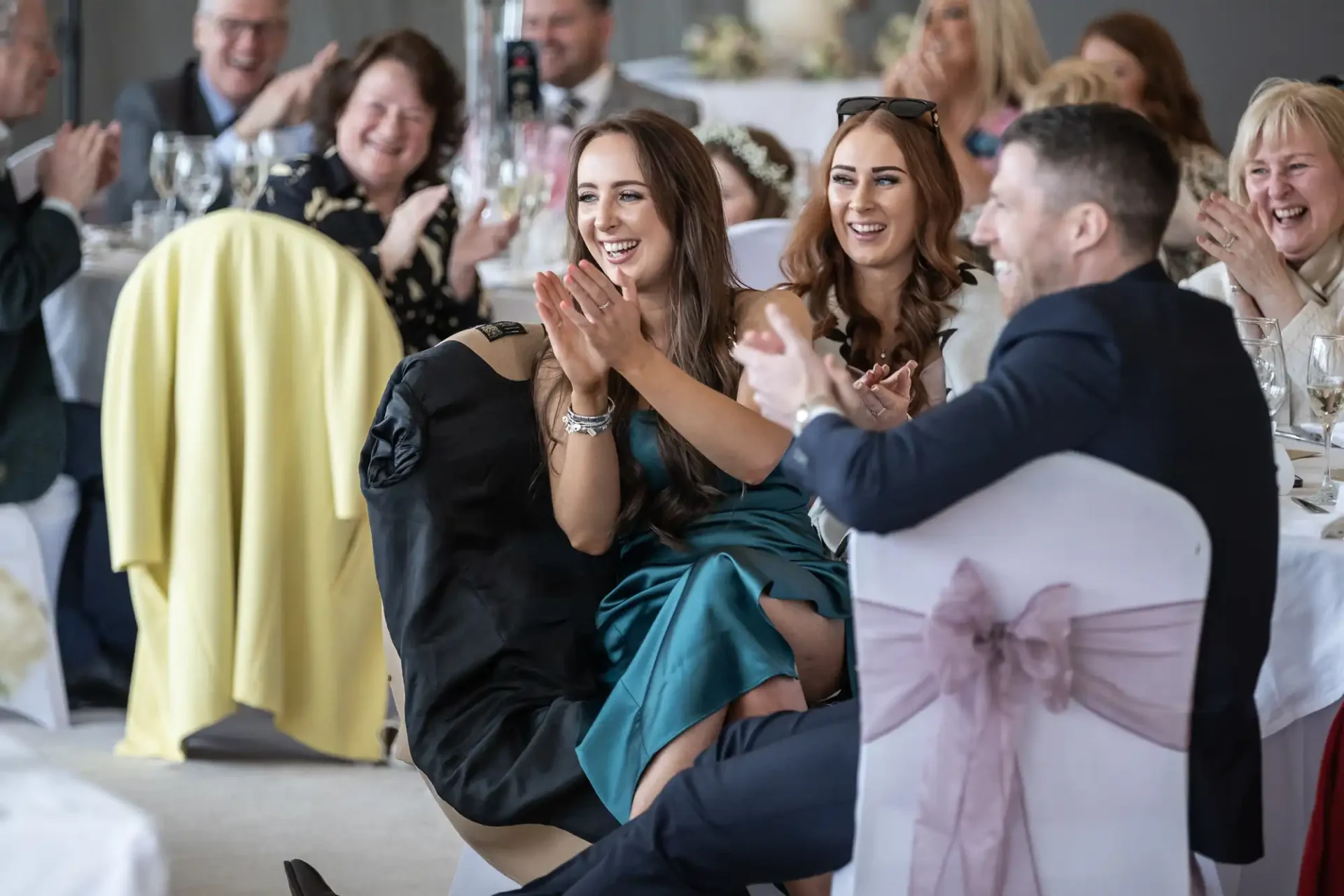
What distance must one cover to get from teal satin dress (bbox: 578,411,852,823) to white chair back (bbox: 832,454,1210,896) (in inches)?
15.3

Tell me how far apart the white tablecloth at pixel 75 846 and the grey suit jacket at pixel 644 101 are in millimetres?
3986

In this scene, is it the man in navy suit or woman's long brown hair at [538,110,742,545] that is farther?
woman's long brown hair at [538,110,742,545]

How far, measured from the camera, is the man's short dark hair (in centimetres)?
140

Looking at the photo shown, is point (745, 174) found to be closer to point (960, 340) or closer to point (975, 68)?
point (975, 68)

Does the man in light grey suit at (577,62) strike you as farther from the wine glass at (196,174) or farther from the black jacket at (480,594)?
the black jacket at (480,594)

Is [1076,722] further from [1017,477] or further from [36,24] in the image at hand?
[36,24]

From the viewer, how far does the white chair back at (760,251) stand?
120 inches

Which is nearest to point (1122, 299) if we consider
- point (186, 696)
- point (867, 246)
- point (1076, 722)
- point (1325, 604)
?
point (1076, 722)

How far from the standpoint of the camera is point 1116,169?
1.40m

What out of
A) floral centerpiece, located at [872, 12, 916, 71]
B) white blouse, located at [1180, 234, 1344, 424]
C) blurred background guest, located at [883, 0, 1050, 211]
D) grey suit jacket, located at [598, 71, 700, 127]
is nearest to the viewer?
white blouse, located at [1180, 234, 1344, 424]

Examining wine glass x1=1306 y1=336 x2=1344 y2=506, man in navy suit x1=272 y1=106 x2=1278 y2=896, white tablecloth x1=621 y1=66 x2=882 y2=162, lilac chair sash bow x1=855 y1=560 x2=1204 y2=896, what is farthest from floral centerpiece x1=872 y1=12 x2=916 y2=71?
lilac chair sash bow x1=855 y1=560 x2=1204 y2=896

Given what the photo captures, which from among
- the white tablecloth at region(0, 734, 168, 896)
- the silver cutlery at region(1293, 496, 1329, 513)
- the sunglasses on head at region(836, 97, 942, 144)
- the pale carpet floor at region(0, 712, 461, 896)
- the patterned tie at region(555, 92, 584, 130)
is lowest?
the pale carpet floor at region(0, 712, 461, 896)

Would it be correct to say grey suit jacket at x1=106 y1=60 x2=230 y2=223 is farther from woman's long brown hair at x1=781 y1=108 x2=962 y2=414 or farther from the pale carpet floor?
woman's long brown hair at x1=781 y1=108 x2=962 y2=414

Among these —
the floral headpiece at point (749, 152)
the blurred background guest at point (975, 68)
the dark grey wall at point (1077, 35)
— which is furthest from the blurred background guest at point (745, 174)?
the dark grey wall at point (1077, 35)
